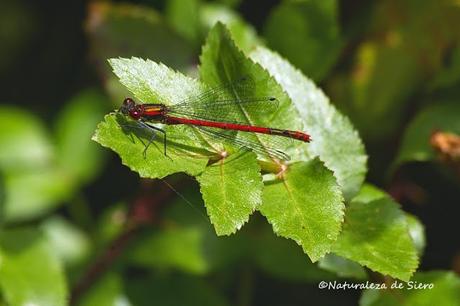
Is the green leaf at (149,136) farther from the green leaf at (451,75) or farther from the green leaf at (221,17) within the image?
the green leaf at (451,75)

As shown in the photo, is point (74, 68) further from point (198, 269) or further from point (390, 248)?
point (390, 248)

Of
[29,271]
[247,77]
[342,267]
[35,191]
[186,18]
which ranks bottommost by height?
[35,191]

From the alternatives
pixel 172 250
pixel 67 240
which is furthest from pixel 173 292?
pixel 67 240

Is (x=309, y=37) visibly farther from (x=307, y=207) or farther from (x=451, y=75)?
(x=307, y=207)

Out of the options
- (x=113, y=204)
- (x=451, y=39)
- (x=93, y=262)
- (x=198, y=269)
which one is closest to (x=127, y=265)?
(x=93, y=262)

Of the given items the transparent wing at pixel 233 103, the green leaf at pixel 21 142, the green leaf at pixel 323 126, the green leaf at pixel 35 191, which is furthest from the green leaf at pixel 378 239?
the green leaf at pixel 21 142
